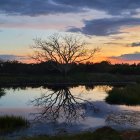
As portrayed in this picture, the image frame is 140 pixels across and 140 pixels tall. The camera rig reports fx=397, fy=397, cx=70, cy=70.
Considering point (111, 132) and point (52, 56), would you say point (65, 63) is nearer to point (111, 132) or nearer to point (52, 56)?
point (52, 56)

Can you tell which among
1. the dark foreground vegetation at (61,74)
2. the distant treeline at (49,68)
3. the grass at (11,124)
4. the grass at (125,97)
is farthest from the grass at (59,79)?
the grass at (11,124)

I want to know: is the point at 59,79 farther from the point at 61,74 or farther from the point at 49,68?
the point at 49,68

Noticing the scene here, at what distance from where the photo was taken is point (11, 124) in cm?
1945

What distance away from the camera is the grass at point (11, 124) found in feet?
61.4

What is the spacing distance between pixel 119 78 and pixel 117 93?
3926cm

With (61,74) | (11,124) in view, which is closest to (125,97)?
(11,124)

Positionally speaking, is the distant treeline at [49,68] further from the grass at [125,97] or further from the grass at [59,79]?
the grass at [125,97]

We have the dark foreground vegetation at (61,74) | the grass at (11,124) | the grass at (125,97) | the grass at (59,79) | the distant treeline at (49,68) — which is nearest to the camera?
the grass at (11,124)

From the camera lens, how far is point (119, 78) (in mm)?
73875

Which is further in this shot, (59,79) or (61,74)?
(61,74)

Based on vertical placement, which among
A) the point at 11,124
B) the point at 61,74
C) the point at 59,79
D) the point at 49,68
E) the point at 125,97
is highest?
the point at 49,68

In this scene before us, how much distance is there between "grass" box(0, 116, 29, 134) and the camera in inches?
736

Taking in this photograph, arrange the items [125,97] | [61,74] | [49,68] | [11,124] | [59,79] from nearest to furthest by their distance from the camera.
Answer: [11,124], [125,97], [59,79], [61,74], [49,68]

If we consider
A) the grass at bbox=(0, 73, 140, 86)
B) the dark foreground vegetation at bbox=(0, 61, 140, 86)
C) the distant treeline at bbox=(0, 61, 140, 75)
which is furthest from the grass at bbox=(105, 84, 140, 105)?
the distant treeline at bbox=(0, 61, 140, 75)
